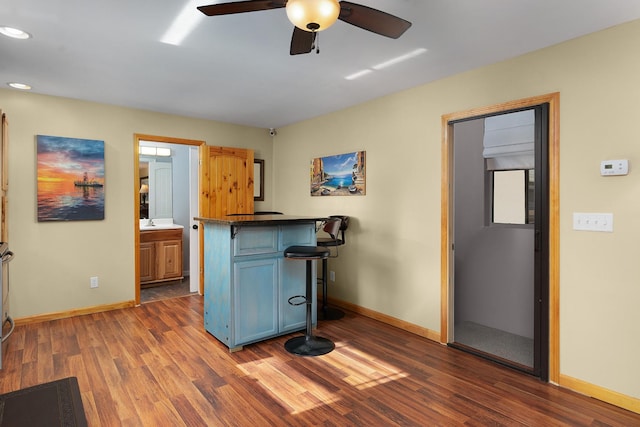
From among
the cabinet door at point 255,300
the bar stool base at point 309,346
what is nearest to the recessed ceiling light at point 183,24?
the cabinet door at point 255,300

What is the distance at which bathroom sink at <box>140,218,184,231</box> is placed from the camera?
18.0 ft

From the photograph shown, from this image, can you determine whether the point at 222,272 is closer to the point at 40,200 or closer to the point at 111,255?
the point at 111,255

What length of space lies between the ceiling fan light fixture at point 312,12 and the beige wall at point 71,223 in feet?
11.9

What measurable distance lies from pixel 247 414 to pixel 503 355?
7.31ft

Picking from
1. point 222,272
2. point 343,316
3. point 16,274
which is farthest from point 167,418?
point 16,274

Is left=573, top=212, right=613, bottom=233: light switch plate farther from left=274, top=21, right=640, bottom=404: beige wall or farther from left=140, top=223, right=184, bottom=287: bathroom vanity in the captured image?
left=140, top=223, right=184, bottom=287: bathroom vanity

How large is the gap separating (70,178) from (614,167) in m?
5.04

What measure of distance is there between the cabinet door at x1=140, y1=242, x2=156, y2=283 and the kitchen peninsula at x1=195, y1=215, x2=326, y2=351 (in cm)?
230

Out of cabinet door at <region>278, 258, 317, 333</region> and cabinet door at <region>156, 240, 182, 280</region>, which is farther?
cabinet door at <region>156, 240, 182, 280</region>

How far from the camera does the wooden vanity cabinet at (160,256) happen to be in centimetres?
531

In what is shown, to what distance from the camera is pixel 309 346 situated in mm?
3180

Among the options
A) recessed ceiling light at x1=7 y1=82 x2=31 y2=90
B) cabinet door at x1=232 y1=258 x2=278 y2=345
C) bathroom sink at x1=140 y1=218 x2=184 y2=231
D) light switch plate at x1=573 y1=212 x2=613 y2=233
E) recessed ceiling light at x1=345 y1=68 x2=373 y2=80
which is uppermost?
recessed ceiling light at x1=7 y1=82 x2=31 y2=90

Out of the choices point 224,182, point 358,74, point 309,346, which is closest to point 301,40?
point 358,74

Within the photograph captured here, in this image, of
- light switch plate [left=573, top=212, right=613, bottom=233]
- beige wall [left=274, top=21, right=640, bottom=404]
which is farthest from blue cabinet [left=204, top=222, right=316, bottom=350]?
light switch plate [left=573, top=212, right=613, bottom=233]
